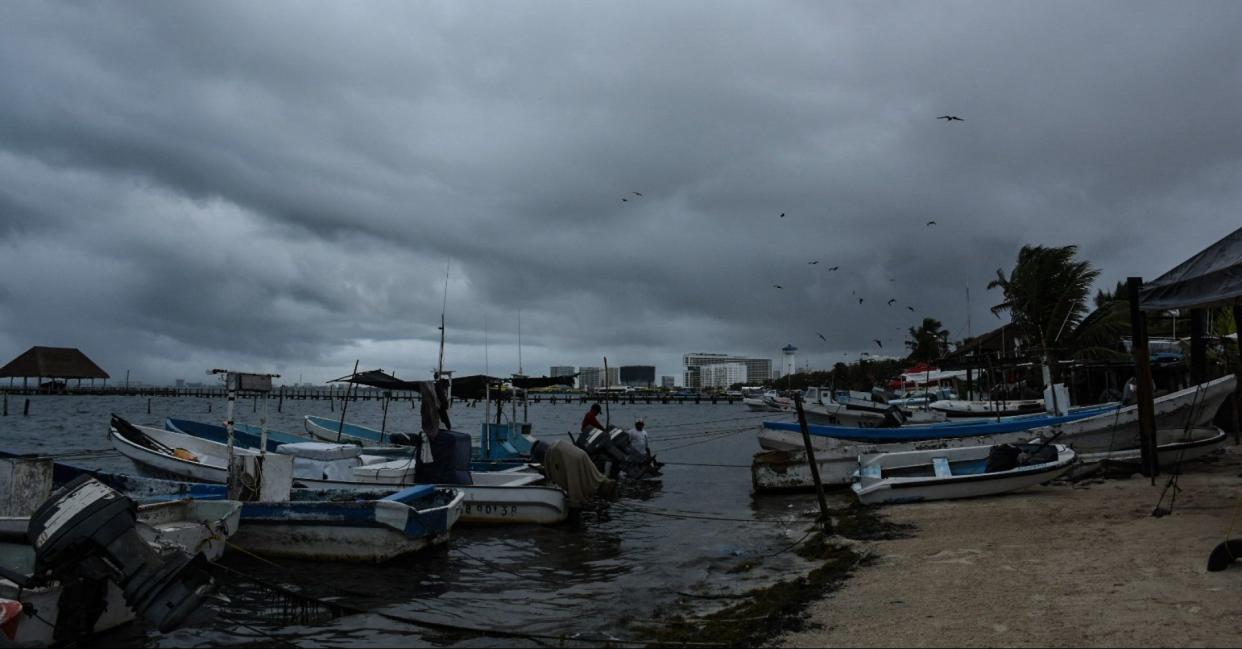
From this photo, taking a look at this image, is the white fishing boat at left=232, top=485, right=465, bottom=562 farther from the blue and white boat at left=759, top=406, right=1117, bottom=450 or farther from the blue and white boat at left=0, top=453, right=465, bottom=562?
the blue and white boat at left=759, top=406, right=1117, bottom=450

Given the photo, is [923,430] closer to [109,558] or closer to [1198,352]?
[1198,352]

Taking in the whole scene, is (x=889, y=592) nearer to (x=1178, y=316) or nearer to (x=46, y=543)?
(x=46, y=543)

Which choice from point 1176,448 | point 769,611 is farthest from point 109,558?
point 1176,448

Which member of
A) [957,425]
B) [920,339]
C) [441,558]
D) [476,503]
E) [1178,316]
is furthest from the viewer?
[920,339]

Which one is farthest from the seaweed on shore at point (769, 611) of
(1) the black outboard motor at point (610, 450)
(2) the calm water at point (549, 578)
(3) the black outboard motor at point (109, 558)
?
(1) the black outboard motor at point (610, 450)

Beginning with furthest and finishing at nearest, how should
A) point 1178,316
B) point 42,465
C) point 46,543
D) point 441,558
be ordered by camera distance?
point 1178,316 < point 441,558 < point 42,465 < point 46,543

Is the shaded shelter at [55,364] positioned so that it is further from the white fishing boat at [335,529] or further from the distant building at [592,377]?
the white fishing boat at [335,529]

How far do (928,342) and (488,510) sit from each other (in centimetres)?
7178

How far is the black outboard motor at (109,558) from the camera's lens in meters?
7.59

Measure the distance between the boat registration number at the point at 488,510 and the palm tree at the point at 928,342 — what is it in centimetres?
6285

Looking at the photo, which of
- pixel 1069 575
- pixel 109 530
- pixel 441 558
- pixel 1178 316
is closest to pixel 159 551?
pixel 109 530

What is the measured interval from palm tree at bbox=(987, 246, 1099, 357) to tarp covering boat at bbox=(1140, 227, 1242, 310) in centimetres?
3044

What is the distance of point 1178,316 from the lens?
3553 centimetres

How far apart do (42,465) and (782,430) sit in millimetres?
19169
